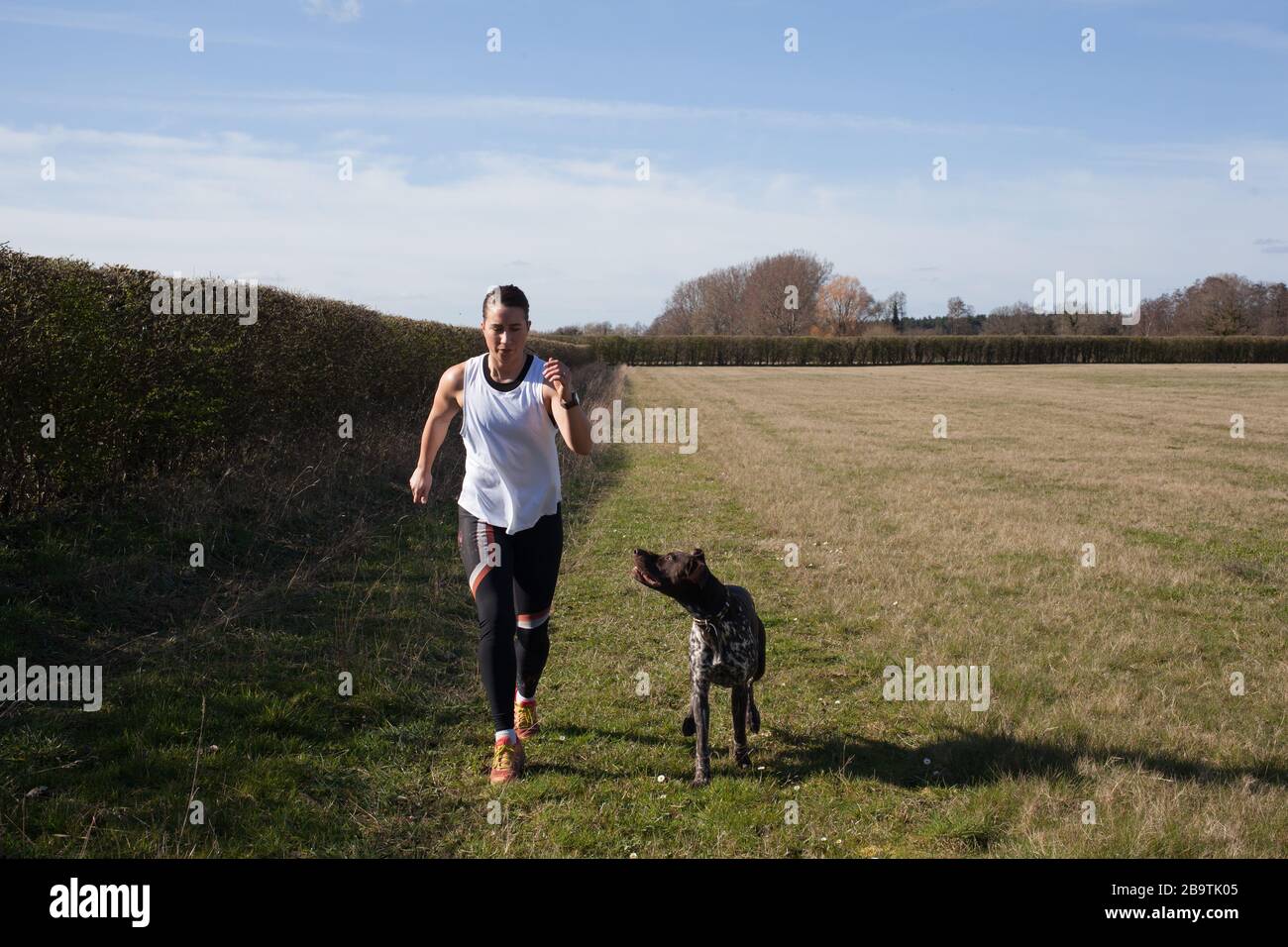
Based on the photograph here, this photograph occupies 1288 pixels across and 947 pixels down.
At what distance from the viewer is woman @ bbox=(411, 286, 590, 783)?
4156 mm

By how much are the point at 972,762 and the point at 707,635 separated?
4.90 ft

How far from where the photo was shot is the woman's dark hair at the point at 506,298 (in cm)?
414

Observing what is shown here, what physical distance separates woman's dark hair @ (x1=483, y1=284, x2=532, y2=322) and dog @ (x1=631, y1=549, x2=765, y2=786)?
1.30 m

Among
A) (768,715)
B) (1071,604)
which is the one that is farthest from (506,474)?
(1071,604)

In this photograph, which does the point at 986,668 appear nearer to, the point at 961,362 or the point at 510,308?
the point at 510,308

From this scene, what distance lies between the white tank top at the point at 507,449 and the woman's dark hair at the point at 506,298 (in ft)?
0.76

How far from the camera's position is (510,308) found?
4.14 m

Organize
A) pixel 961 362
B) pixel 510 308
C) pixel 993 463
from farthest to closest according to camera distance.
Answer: pixel 961 362, pixel 993 463, pixel 510 308
